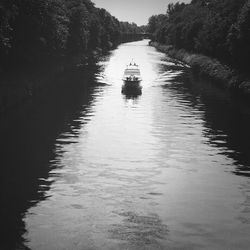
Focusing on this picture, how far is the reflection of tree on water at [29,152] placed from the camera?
2294 cm

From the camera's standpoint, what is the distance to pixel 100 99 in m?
61.0

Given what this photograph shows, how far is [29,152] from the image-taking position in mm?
34531

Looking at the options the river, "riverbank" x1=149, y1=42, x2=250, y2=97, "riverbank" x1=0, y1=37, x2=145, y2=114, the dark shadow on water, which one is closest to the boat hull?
the dark shadow on water

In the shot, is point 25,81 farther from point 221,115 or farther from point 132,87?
point 221,115

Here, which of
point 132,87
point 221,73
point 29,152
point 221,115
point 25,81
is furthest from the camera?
point 221,73

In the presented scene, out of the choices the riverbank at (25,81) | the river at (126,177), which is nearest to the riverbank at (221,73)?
the river at (126,177)

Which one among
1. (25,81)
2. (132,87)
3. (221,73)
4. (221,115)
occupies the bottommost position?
(221,115)

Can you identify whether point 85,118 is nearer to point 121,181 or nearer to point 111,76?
point 121,181

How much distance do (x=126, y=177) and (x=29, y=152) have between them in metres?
9.91

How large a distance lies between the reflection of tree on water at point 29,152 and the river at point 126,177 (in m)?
0.09

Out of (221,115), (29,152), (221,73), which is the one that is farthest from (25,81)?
(221,73)

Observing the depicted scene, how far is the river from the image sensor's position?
2102cm

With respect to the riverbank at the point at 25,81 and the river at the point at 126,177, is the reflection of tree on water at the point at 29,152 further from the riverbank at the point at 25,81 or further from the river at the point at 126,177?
the riverbank at the point at 25,81

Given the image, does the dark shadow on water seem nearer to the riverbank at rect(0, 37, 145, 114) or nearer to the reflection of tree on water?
the reflection of tree on water
